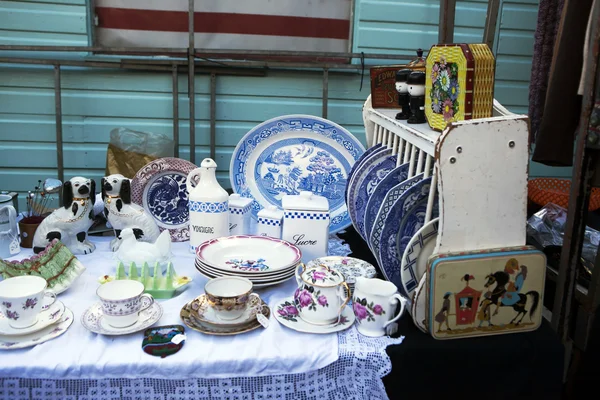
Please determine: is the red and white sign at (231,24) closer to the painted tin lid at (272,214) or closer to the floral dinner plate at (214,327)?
the painted tin lid at (272,214)

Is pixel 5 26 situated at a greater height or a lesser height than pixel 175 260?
greater

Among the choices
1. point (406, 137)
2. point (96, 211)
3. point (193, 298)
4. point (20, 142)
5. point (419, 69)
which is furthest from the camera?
point (20, 142)

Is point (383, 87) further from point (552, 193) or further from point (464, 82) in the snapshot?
point (552, 193)

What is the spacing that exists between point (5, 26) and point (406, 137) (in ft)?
5.97

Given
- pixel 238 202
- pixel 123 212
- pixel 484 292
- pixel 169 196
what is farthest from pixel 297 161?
pixel 484 292

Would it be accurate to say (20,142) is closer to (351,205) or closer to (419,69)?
(351,205)

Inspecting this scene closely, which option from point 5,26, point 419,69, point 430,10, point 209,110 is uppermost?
point 430,10

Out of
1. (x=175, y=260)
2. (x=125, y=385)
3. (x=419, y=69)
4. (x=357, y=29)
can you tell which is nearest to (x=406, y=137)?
(x=419, y=69)

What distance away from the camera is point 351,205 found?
1.54 m

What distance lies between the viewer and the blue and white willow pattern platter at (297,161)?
166 centimetres

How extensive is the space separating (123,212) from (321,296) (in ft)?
2.13

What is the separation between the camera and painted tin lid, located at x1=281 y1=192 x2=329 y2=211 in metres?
1.33

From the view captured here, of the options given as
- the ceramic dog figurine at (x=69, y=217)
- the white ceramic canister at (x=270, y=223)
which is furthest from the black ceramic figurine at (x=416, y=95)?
the ceramic dog figurine at (x=69, y=217)

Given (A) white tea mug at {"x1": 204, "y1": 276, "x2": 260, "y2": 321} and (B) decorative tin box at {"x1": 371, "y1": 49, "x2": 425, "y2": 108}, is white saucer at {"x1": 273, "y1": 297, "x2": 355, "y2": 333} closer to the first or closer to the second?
(A) white tea mug at {"x1": 204, "y1": 276, "x2": 260, "y2": 321}
